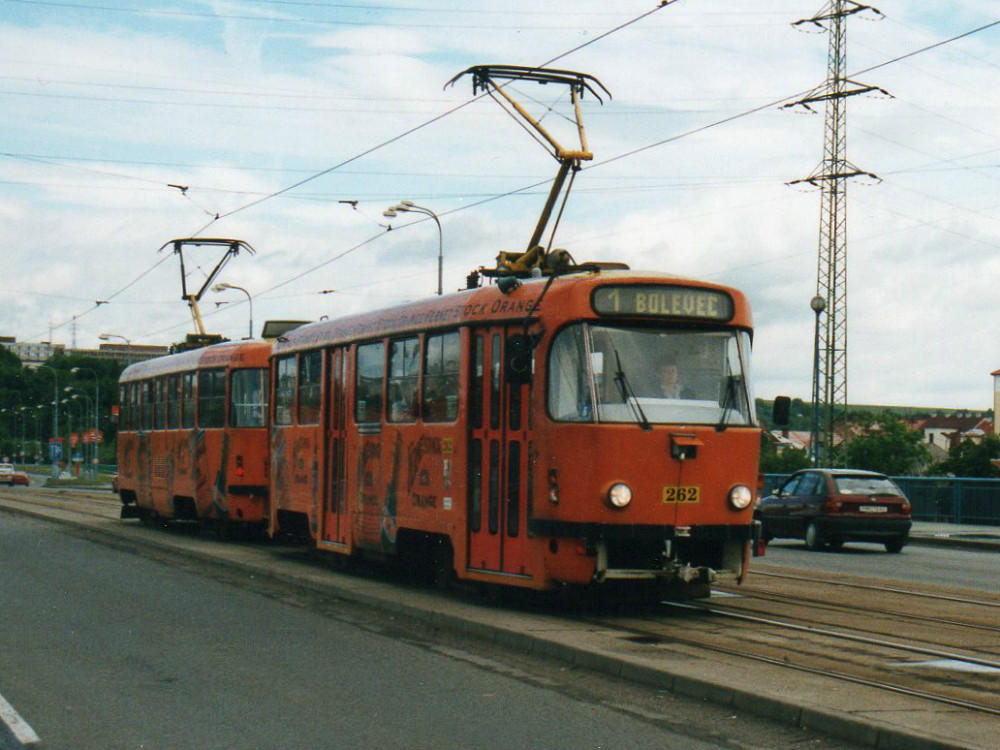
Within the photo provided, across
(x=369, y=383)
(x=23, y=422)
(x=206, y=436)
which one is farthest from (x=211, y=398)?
(x=23, y=422)

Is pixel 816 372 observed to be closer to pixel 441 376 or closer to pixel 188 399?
Answer: pixel 188 399

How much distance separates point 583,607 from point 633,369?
235 cm

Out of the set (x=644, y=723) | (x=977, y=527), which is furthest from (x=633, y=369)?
(x=977, y=527)

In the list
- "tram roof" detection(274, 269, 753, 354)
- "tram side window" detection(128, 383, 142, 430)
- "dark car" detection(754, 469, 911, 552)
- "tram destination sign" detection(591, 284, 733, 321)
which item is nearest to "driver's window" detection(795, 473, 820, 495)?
"dark car" detection(754, 469, 911, 552)

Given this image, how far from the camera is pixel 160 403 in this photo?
89.4 feet

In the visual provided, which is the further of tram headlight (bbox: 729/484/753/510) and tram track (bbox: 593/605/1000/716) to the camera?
tram headlight (bbox: 729/484/753/510)

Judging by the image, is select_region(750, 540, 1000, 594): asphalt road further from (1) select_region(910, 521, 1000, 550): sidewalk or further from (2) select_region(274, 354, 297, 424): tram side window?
(2) select_region(274, 354, 297, 424): tram side window

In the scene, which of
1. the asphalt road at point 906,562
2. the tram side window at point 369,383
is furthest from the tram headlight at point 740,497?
the asphalt road at point 906,562

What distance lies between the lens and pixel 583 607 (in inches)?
527

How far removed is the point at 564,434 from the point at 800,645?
2.79 meters

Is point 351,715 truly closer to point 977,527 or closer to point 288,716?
point 288,716

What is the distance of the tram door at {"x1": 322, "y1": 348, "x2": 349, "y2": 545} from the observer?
56.3 ft

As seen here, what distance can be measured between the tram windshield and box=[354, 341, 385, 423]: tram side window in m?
3.81

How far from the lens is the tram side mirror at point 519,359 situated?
12719mm
